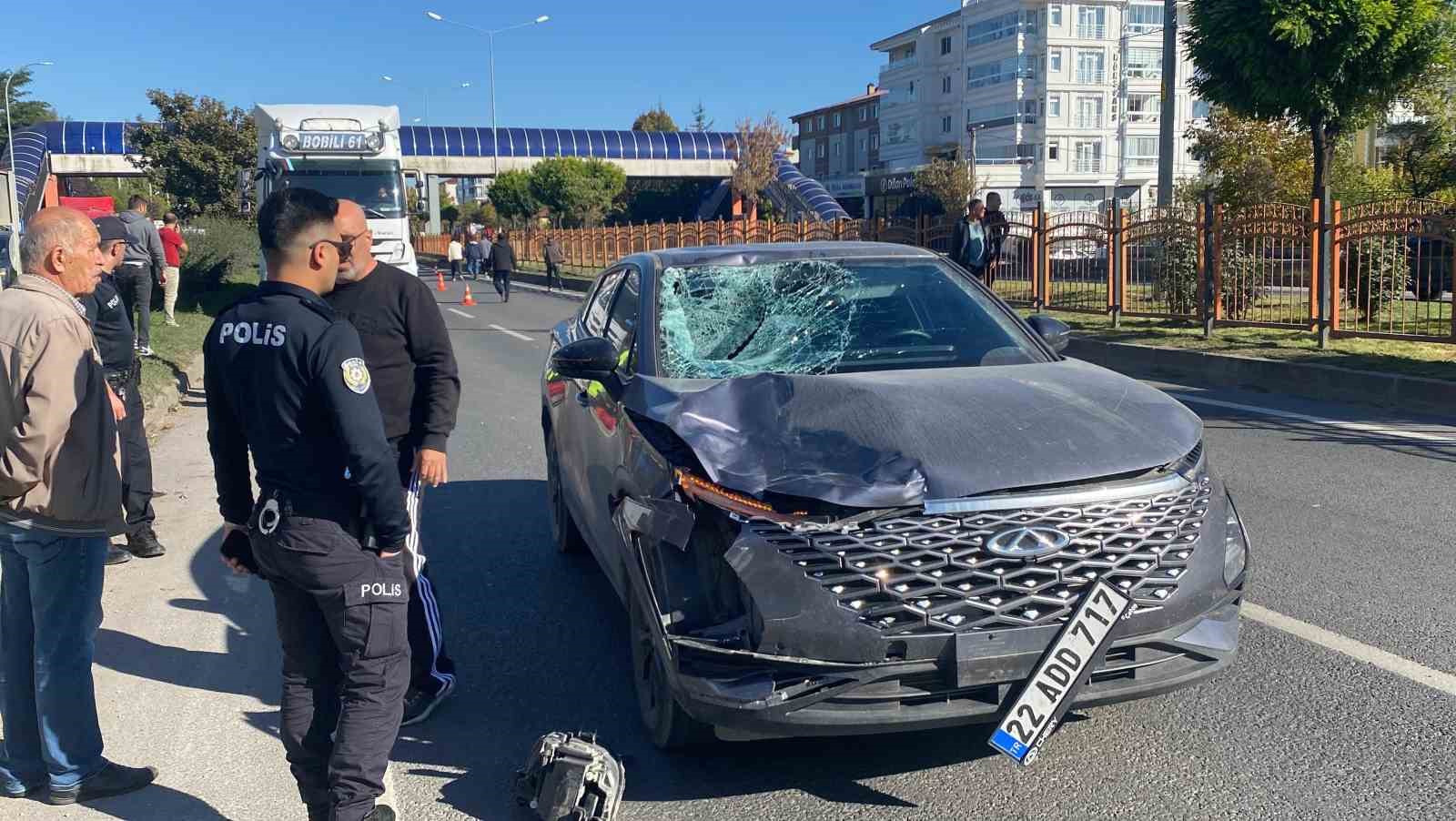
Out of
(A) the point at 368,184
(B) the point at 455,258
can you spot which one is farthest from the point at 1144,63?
(A) the point at 368,184

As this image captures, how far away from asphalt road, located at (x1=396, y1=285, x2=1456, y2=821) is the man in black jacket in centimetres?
62

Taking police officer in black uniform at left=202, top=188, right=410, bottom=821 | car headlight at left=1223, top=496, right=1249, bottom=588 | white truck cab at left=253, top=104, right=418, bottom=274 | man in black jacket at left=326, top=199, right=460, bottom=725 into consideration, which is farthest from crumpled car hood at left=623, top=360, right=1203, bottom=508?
white truck cab at left=253, top=104, right=418, bottom=274

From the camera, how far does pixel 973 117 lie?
78.3m

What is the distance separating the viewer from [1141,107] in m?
76.4

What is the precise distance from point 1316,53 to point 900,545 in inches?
553

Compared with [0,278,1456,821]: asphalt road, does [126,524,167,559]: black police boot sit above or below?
above

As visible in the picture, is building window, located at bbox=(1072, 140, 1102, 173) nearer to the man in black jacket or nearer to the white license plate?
the man in black jacket

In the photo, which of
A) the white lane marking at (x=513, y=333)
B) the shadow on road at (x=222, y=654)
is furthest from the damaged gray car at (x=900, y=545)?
the white lane marking at (x=513, y=333)

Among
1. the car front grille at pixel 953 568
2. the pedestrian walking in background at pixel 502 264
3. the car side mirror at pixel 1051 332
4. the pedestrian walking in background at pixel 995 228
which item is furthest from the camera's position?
the pedestrian walking in background at pixel 502 264

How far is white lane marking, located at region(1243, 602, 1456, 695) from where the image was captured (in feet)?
13.8

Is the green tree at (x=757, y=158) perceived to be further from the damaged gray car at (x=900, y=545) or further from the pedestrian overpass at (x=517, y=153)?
the damaged gray car at (x=900, y=545)

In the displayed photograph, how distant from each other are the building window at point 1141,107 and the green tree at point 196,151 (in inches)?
2190

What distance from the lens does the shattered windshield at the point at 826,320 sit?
180 inches

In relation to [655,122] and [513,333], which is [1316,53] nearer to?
[513,333]
